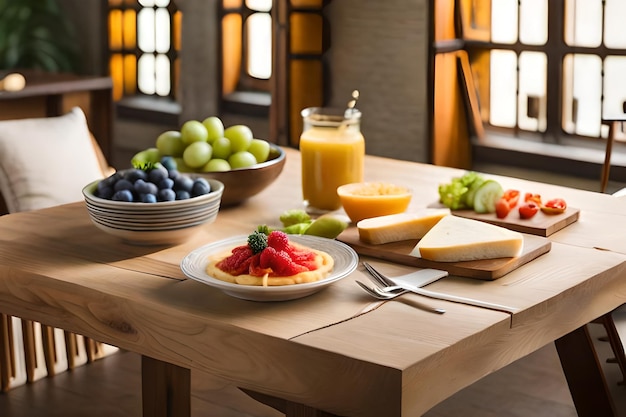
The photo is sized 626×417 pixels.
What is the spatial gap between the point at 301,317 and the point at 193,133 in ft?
3.20

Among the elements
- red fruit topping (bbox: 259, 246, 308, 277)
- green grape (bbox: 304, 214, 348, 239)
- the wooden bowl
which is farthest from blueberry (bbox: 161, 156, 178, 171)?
red fruit topping (bbox: 259, 246, 308, 277)

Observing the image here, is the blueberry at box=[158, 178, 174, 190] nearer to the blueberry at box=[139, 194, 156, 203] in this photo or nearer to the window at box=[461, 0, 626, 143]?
the blueberry at box=[139, 194, 156, 203]

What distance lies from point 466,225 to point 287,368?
2.04ft

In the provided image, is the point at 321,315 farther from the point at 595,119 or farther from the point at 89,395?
the point at 595,119

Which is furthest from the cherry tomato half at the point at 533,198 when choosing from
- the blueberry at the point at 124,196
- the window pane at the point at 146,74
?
the window pane at the point at 146,74

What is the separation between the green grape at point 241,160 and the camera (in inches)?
101

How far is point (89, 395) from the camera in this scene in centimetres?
298

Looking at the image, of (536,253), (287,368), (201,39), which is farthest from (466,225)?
(201,39)

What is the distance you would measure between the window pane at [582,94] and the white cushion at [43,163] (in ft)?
6.91

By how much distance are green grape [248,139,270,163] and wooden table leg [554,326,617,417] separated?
2.92 ft

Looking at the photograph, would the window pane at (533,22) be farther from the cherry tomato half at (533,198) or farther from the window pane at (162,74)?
the window pane at (162,74)

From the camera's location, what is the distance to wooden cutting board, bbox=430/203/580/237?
7.42ft

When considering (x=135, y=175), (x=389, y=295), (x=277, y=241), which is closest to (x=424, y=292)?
(x=389, y=295)

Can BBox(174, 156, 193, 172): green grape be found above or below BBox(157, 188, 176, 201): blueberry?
above
